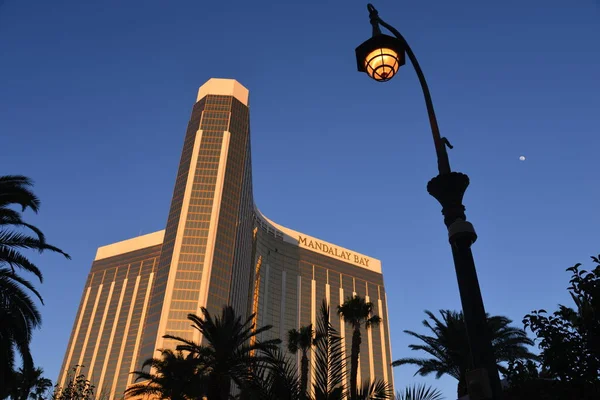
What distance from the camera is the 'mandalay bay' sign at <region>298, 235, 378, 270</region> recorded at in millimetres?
184875

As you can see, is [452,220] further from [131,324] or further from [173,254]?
[131,324]

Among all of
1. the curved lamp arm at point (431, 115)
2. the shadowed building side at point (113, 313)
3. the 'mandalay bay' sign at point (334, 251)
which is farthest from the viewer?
the 'mandalay bay' sign at point (334, 251)

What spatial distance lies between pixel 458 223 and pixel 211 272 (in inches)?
4313

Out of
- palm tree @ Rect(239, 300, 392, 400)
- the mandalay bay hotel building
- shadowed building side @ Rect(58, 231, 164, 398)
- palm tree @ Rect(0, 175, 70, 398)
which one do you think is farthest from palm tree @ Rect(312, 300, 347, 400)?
shadowed building side @ Rect(58, 231, 164, 398)

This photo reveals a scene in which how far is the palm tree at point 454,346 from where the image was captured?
3122 cm

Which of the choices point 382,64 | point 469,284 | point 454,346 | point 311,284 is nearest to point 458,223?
point 469,284

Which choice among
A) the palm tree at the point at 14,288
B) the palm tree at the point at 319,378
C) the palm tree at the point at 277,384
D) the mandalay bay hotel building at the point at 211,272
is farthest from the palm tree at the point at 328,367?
the mandalay bay hotel building at the point at 211,272

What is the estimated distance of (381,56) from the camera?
6.86 meters

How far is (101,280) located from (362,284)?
98.0 meters

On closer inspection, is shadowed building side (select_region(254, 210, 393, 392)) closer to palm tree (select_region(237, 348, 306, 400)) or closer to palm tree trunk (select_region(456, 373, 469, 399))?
palm tree trunk (select_region(456, 373, 469, 399))

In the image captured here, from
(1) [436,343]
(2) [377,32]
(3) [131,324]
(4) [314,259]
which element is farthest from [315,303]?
(2) [377,32]

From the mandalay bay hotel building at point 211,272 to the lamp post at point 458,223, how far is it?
3706 inches

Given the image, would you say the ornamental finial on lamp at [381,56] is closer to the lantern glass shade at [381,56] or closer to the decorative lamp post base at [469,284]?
the lantern glass shade at [381,56]

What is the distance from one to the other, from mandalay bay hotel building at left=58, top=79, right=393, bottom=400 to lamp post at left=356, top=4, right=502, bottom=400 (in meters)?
94.1
